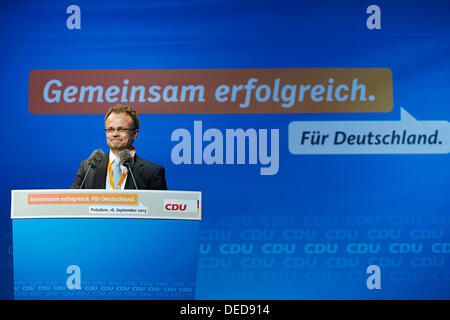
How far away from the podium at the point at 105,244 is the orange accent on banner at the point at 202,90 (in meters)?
0.64

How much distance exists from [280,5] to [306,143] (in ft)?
3.23

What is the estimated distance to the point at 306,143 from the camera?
11.8 feet

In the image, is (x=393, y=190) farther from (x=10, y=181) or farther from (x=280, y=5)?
(x=10, y=181)

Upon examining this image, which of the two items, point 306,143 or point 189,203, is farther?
point 306,143

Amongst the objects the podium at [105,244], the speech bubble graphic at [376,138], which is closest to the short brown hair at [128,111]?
the podium at [105,244]

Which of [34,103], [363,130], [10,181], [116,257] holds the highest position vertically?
[34,103]

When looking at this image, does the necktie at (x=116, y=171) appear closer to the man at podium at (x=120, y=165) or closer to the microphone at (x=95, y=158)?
the man at podium at (x=120, y=165)

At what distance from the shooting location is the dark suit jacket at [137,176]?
350 cm

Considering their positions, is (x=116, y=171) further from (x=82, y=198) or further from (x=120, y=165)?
(x=82, y=198)

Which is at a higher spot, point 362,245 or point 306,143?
point 306,143

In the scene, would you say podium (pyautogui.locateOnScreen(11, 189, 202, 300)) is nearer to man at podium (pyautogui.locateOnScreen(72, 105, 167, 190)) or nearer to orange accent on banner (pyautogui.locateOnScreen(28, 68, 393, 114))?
man at podium (pyautogui.locateOnScreen(72, 105, 167, 190))

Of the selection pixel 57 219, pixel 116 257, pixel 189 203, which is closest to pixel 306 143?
pixel 189 203

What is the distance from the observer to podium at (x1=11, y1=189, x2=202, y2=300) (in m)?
3.30

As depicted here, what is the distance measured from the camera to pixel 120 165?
11.6 feet
